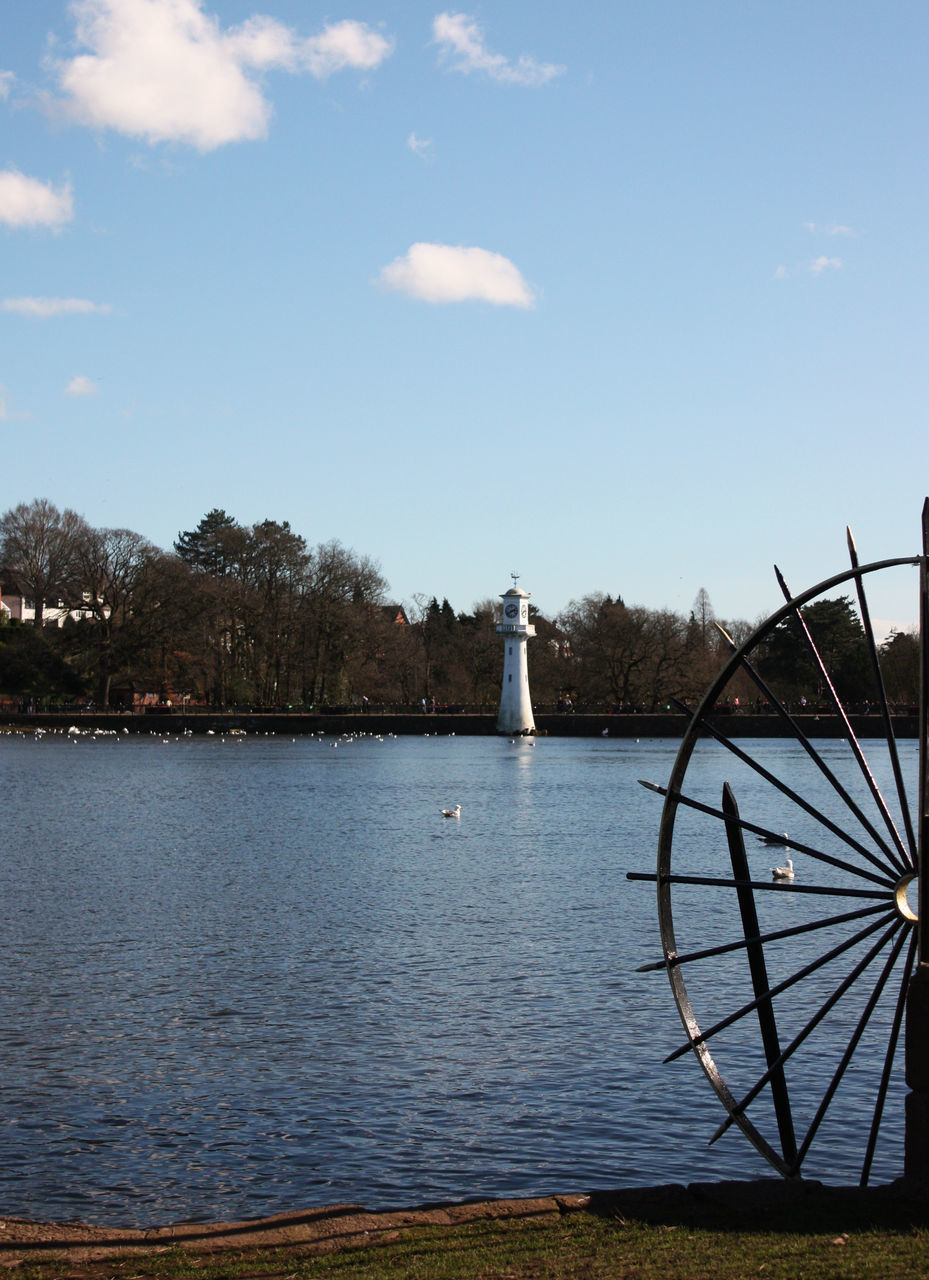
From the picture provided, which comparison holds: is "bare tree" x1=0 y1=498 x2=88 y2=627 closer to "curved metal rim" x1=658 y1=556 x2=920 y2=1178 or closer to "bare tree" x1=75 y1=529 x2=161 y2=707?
"bare tree" x1=75 y1=529 x2=161 y2=707

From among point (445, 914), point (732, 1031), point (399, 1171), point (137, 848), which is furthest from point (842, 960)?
point (137, 848)

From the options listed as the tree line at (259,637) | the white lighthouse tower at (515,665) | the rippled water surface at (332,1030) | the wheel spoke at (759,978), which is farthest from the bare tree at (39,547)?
the wheel spoke at (759,978)

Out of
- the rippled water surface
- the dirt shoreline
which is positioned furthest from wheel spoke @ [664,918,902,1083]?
the rippled water surface

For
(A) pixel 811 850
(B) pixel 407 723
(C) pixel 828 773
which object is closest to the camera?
(A) pixel 811 850

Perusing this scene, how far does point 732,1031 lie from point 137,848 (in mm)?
20729

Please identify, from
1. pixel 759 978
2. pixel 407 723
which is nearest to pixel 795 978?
Result: pixel 759 978

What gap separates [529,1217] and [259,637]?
299ft

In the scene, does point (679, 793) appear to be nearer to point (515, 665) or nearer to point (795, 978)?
point (795, 978)

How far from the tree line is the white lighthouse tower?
24.1 ft

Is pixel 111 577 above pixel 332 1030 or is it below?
above

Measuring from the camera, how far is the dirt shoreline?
761 cm

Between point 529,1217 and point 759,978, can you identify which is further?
point 759,978

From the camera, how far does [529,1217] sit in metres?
7.89

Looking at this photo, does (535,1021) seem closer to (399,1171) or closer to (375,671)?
(399,1171)
